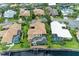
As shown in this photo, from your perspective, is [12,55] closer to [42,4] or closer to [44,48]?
[44,48]

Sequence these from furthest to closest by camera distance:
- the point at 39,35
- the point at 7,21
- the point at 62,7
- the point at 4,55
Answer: the point at 62,7
the point at 7,21
the point at 39,35
the point at 4,55

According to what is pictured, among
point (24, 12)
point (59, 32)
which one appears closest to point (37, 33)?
point (59, 32)

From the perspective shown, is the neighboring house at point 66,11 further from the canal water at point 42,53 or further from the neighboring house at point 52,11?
the canal water at point 42,53

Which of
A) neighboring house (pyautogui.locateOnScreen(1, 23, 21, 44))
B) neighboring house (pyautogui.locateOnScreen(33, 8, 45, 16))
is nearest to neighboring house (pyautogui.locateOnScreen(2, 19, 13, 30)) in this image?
neighboring house (pyautogui.locateOnScreen(1, 23, 21, 44))

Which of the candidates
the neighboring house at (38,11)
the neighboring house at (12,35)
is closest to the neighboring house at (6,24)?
the neighboring house at (12,35)

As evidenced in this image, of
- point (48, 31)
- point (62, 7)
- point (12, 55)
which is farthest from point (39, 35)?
point (62, 7)

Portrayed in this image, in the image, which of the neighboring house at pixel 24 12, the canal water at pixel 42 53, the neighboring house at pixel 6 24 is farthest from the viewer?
the neighboring house at pixel 24 12
